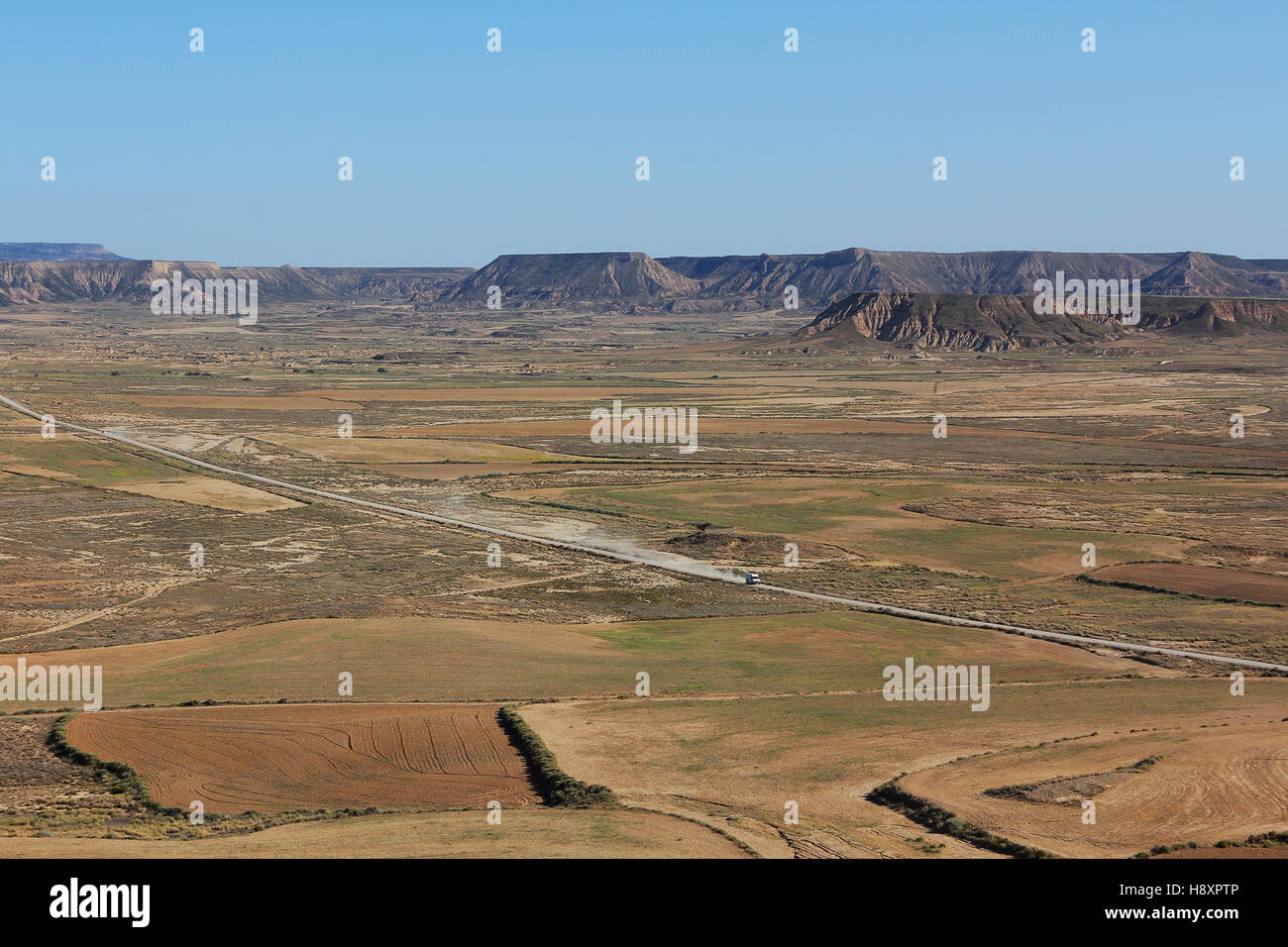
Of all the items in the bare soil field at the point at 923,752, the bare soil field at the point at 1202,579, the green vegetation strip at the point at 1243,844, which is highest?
the bare soil field at the point at 1202,579

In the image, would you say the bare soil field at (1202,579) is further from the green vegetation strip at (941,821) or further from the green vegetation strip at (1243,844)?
the green vegetation strip at (941,821)

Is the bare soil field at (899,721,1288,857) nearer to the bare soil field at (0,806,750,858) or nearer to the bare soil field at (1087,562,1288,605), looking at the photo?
the bare soil field at (0,806,750,858)

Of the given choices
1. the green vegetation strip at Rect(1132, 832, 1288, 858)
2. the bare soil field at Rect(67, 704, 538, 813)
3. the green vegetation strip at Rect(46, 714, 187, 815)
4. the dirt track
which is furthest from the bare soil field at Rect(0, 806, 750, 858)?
the dirt track

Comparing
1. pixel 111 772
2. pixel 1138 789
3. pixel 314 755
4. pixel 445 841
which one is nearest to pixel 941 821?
pixel 1138 789

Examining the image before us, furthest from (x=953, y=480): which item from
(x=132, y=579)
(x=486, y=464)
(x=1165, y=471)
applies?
(x=132, y=579)

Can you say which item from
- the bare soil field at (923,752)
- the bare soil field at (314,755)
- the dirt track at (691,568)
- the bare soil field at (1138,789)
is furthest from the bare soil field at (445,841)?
the dirt track at (691,568)
